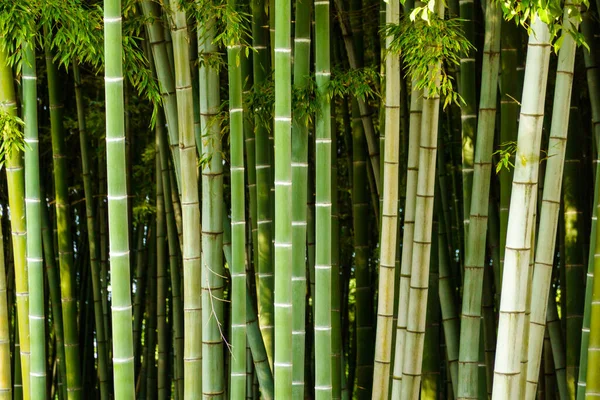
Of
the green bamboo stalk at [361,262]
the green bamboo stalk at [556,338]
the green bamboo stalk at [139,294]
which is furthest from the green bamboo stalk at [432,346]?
the green bamboo stalk at [139,294]

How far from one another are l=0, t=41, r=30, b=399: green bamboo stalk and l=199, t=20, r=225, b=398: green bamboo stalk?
0.78 meters

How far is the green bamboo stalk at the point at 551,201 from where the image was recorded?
2555 mm

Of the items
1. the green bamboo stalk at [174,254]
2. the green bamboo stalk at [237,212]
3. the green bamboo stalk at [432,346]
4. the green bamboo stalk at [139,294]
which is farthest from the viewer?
the green bamboo stalk at [139,294]

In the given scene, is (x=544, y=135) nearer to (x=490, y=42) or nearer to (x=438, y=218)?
(x=438, y=218)

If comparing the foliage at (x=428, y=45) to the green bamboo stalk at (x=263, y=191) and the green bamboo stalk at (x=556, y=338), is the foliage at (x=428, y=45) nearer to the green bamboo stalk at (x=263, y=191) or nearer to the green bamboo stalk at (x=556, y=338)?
the green bamboo stalk at (x=263, y=191)

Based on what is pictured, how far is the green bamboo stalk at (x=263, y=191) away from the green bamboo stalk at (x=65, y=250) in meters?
1.19

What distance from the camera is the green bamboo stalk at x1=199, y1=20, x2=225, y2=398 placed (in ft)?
10.0

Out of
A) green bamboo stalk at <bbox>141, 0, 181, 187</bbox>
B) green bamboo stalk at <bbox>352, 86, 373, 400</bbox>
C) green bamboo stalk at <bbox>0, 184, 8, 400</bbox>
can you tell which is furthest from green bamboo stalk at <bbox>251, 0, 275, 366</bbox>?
green bamboo stalk at <bbox>0, 184, 8, 400</bbox>

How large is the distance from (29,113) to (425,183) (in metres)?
1.65

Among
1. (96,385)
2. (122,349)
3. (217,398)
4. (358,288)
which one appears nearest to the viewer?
(122,349)

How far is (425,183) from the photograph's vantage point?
3197mm

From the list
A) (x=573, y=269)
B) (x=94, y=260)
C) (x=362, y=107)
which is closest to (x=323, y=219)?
(x=362, y=107)

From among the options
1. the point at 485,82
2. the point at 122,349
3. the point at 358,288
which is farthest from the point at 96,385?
the point at 485,82

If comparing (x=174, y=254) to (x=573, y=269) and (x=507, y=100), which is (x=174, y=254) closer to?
(x=573, y=269)
